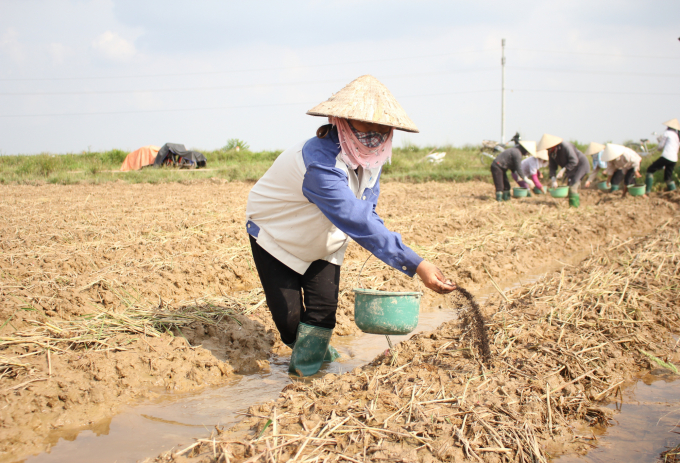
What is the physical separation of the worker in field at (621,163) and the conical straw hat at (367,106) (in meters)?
9.51

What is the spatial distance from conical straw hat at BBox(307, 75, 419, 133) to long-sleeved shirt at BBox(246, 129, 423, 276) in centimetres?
14

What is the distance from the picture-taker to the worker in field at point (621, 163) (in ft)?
34.3

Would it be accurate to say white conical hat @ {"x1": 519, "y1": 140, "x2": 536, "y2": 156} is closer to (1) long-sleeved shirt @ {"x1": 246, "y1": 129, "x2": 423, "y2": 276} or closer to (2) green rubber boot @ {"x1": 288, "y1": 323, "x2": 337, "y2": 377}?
(1) long-sleeved shirt @ {"x1": 246, "y1": 129, "x2": 423, "y2": 276}

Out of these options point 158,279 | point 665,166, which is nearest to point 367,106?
point 158,279

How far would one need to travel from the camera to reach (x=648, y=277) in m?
4.64

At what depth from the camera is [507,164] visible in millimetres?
10719

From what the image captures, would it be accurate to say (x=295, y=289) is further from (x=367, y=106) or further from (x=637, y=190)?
(x=637, y=190)

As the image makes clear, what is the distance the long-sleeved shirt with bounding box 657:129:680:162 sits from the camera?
10.5 metres

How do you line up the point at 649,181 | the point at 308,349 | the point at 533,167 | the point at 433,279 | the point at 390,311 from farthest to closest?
1. the point at 649,181
2. the point at 533,167
3. the point at 308,349
4. the point at 390,311
5. the point at 433,279

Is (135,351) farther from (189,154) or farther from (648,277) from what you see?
(189,154)

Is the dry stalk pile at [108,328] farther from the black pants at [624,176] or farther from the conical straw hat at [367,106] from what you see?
the black pants at [624,176]

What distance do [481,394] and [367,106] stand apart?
1433 millimetres

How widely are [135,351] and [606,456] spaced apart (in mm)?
2539

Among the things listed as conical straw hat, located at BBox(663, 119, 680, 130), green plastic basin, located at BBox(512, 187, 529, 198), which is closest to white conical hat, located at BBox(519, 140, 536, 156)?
green plastic basin, located at BBox(512, 187, 529, 198)
